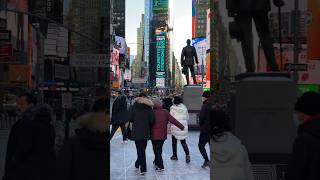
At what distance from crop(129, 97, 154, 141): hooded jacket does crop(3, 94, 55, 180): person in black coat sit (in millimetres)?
4866

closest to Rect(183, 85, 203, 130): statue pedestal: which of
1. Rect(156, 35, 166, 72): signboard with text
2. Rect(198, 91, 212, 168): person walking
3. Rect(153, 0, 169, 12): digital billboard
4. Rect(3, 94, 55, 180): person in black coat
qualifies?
Rect(198, 91, 212, 168): person walking

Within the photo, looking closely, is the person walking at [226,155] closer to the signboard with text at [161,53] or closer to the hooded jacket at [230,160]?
the hooded jacket at [230,160]

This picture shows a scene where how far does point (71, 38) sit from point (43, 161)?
1548 mm

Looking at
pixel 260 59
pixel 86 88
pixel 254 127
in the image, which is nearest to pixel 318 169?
pixel 254 127

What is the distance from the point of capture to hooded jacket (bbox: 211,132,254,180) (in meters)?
4.34

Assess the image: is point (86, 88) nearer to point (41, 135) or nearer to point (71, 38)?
point (71, 38)

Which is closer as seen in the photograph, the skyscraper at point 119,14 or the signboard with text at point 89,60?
the signboard with text at point 89,60

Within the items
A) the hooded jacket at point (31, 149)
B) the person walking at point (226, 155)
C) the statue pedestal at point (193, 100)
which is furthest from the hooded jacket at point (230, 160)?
the statue pedestal at point (193, 100)

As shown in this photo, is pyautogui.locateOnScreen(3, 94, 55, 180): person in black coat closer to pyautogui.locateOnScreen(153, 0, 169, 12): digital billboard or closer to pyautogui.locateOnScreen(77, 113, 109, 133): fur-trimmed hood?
pyautogui.locateOnScreen(77, 113, 109, 133): fur-trimmed hood

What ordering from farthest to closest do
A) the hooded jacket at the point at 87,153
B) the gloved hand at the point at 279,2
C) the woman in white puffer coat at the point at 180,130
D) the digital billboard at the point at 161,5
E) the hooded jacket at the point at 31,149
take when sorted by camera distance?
1. the digital billboard at the point at 161,5
2. the woman in white puffer coat at the point at 180,130
3. the gloved hand at the point at 279,2
4. the hooded jacket at the point at 87,153
5. the hooded jacket at the point at 31,149

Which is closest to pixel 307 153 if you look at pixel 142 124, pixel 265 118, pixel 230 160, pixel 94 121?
pixel 230 160

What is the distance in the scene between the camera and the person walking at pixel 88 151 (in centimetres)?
546

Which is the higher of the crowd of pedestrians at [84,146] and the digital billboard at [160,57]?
the digital billboard at [160,57]

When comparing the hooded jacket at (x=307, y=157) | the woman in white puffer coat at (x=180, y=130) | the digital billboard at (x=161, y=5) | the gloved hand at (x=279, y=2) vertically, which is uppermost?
the digital billboard at (x=161, y=5)
